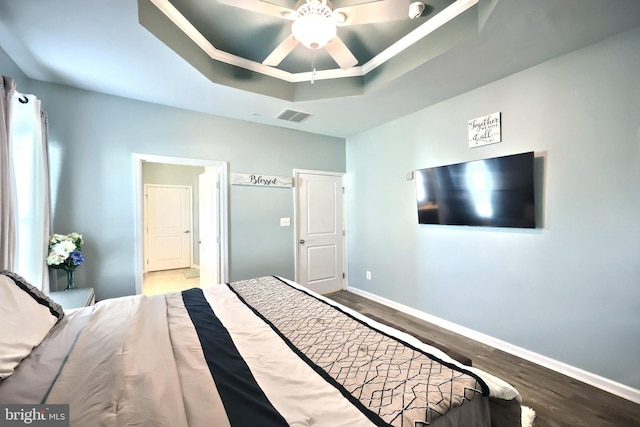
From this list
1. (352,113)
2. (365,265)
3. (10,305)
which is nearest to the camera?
(10,305)

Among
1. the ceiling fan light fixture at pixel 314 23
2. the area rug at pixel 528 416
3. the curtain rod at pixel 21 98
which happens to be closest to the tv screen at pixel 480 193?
the area rug at pixel 528 416

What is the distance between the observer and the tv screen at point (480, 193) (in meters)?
2.27

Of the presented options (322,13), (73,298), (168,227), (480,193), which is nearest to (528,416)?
(480,193)

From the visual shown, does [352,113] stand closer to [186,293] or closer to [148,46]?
[148,46]

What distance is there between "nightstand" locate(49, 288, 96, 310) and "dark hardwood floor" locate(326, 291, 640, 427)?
3308 millimetres

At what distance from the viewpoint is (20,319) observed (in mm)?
1228

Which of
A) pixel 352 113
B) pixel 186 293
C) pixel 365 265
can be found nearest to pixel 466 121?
pixel 352 113

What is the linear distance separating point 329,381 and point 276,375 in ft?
0.75

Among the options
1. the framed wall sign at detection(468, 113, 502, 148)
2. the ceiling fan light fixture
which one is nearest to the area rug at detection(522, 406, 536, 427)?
the framed wall sign at detection(468, 113, 502, 148)

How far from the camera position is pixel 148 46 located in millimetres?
1947

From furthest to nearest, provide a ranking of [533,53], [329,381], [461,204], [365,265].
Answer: [365,265], [461,204], [533,53], [329,381]

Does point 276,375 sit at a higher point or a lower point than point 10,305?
lower

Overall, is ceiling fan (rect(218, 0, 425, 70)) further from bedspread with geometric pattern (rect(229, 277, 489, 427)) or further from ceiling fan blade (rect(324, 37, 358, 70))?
bedspread with geometric pattern (rect(229, 277, 489, 427))

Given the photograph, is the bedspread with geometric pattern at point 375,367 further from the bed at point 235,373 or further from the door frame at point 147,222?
the door frame at point 147,222
